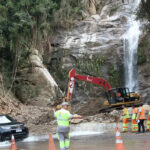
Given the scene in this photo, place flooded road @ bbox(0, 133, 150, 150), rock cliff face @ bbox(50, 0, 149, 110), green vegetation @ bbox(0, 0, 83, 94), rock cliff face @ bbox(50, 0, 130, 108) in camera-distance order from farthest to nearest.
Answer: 1. rock cliff face @ bbox(50, 0, 130, 108)
2. rock cliff face @ bbox(50, 0, 149, 110)
3. green vegetation @ bbox(0, 0, 83, 94)
4. flooded road @ bbox(0, 133, 150, 150)

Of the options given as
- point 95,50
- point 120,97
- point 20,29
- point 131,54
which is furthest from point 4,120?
point 95,50

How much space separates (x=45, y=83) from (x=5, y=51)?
5225 millimetres

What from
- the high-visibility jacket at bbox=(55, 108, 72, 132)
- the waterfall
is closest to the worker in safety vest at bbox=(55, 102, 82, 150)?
the high-visibility jacket at bbox=(55, 108, 72, 132)

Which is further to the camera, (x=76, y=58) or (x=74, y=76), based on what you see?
(x=76, y=58)

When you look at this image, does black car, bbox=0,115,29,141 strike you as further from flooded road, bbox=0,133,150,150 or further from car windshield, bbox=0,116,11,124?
car windshield, bbox=0,116,11,124

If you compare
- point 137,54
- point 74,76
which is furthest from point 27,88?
point 137,54

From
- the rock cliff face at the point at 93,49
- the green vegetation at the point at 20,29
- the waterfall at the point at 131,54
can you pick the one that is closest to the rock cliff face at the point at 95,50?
the rock cliff face at the point at 93,49

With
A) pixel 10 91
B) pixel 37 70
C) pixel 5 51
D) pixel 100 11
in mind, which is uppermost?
pixel 100 11

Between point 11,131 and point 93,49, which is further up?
point 93,49

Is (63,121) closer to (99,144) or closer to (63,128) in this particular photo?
(63,128)

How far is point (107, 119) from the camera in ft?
65.6

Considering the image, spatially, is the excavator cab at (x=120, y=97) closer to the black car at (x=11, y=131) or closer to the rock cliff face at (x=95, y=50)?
the rock cliff face at (x=95, y=50)

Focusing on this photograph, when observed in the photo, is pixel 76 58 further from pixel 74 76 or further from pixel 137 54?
pixel 74 76

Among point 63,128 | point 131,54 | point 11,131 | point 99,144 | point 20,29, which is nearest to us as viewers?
point 63,128
